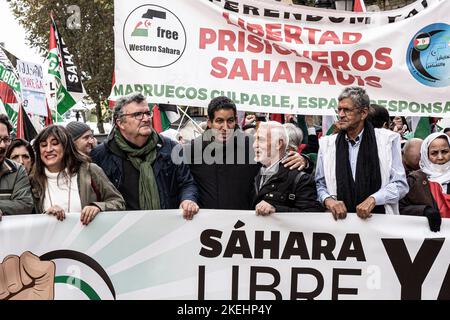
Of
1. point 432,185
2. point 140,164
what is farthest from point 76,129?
point 432,185

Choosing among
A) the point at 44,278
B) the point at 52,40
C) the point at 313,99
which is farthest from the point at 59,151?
the point at 52,40

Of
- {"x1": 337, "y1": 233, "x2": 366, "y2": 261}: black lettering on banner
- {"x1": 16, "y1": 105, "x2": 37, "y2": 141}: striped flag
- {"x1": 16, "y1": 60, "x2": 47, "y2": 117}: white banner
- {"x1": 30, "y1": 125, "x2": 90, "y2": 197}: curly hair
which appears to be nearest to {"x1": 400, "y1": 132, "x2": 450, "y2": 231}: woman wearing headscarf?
{"x1": 337, "y1": 233, "x2": 366, "y2": 261}: black lettering on banner

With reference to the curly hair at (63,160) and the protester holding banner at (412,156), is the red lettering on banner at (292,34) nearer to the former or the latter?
the protester holding banner at (412,156)

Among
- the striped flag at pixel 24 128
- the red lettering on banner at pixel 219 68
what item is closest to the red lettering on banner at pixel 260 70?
the red lettering on banner at pixel 219 68

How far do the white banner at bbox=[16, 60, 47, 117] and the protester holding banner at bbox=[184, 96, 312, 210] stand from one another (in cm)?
592

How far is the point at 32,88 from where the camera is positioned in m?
9.96

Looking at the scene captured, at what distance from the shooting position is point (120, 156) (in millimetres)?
4387

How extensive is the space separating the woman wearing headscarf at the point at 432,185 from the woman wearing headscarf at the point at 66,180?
1.83m

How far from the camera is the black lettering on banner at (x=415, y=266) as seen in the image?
4094mm

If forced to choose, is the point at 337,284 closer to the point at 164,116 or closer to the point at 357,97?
the point at 357,97

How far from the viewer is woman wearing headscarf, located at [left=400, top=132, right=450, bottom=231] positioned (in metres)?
4.28

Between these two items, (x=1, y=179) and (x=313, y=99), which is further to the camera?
(x=313, y=99)

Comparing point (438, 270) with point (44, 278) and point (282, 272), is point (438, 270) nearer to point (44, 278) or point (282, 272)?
point (282, 272)

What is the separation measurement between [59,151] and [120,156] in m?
0.40
